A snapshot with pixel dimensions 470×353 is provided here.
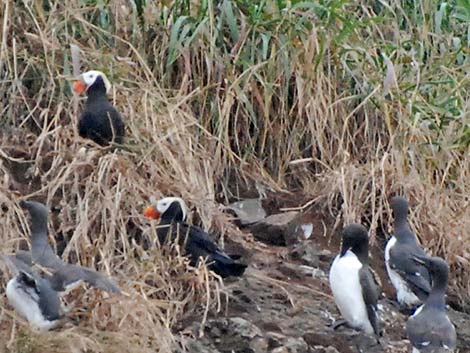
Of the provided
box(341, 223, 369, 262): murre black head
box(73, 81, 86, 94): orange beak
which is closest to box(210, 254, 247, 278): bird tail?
box(341, 223, 369, 262): murre black head

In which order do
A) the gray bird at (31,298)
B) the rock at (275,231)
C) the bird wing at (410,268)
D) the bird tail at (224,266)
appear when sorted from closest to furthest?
the gray bird at (31,298), the bird tail at (224,266), the bird wing at (410,268), the rock at (275,231)

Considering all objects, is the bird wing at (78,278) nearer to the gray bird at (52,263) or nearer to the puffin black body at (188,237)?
the gray bird at (52,263)

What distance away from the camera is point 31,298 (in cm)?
652

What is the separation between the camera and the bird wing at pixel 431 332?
279 inches

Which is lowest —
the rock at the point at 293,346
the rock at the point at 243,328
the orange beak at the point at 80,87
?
the rock at the point at 293,346

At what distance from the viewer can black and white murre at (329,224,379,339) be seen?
24.1 ft

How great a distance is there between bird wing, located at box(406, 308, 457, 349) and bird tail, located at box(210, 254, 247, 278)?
0.84 metres

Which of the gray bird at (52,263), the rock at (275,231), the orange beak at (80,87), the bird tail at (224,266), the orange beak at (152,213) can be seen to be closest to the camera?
the gray bird at (52,263)

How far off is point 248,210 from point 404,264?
97 centimetres

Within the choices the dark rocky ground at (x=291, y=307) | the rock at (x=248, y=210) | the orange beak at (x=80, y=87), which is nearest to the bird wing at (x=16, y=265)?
the dark rocky ground at (x=291, y=307)

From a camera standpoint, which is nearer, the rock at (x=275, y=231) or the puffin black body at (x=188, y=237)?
A: the puffin black body at (x=188, y=237)

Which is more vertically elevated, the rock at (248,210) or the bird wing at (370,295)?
A: the bird wing at (370,295)

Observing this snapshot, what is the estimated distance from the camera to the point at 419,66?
30.1 ft

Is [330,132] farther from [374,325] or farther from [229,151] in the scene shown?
[374,325]
